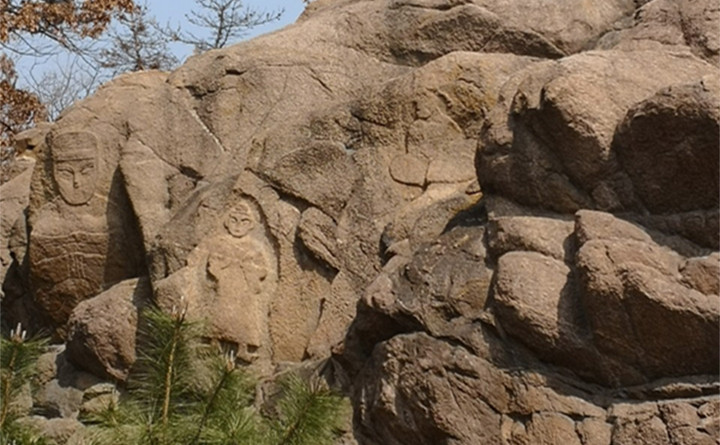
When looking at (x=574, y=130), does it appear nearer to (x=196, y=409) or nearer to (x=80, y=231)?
(x=196, y=409)

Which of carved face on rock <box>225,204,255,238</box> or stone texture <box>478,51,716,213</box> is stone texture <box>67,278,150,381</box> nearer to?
carved face on rock <box>225,204,255,238</box>

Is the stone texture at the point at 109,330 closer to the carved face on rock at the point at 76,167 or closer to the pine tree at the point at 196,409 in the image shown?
the carved face on rock at the point at 76,167

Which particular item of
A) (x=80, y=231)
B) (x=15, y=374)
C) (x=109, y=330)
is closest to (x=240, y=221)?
(x=109, y=330)

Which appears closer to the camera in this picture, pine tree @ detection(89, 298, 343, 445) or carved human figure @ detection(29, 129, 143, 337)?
pine tree @ detection(89, 298, 343, 445)

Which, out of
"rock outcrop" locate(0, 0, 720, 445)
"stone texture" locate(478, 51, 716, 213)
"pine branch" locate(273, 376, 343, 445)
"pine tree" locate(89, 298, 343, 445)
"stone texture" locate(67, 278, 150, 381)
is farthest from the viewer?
"stone texture" locate(67, 278, 150, 381)

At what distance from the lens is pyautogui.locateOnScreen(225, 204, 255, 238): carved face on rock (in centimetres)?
904

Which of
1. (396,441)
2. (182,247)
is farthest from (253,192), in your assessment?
(396,441)

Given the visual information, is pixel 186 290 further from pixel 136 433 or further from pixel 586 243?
pixel 136 433

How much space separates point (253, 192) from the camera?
909cm

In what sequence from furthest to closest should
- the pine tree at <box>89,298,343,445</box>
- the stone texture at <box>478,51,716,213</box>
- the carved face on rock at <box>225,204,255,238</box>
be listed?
1. the carved face on rock at <box>225,204,255,238</box>
2. the stone texture at <box>478,51,716,213</box>
3. the pine tree at <box>89,298,343,445</box>

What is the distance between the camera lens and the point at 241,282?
8898 mm

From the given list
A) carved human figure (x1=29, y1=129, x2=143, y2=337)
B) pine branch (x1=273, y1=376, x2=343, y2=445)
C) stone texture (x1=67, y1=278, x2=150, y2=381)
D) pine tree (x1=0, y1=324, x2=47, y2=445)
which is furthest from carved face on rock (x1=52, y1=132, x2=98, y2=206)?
pine branch (x1=273, y1=376, x2=343, y2=445)

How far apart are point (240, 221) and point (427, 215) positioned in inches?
50.5

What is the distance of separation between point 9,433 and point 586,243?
267cm
